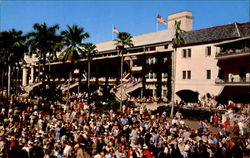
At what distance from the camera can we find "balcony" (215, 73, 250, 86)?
1384 inches

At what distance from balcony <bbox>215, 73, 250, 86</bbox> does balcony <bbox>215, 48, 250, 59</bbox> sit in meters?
2.95

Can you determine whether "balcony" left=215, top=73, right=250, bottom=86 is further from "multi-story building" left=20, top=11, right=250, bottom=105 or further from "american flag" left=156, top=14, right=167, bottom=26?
"american flag" left=156, top=14, right=167, bottom=26

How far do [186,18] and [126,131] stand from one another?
45.0 m

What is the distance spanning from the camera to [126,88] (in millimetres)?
47375

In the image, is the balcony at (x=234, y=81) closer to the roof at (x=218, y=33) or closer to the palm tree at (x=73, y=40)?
the roof at (x=218, y=33)

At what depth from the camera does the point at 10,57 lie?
37.2 m

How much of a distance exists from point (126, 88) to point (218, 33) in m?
17.0

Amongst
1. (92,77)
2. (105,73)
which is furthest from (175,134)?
(92,77)

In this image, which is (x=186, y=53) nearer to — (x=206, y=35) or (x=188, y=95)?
(x=206, y=35)

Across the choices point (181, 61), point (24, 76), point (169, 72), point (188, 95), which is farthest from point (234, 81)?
point (24, 76)

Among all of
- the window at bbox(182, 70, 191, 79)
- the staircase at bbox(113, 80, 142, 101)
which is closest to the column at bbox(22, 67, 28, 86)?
the staircase at bbox(113, 80, 142, 101)

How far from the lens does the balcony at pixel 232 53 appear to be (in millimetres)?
34684

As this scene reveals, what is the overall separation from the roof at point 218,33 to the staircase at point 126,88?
11.1 m

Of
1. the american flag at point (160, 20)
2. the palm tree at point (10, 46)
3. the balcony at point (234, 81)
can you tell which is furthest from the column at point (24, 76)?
the balcony at point (234, 81)
